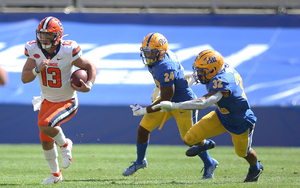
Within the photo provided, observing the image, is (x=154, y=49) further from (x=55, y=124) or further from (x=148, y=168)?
(x=148, y=168)

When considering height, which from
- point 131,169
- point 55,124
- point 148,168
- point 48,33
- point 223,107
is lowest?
point 148,168

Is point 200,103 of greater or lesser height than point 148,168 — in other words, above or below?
above

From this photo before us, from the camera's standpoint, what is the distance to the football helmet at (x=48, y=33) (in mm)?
5238

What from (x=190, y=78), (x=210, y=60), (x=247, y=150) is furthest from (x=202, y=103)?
(x=190, y=78)

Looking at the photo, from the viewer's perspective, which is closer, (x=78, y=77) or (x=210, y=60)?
(x=210, y=60)

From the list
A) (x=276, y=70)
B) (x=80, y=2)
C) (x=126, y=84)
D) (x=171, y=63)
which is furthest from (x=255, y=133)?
(x=80, y=2)

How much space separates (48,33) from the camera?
5.24 metres

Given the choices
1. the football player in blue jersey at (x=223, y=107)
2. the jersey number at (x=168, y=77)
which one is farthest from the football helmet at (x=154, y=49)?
the football player in blue jersey at (x=223, y=107)

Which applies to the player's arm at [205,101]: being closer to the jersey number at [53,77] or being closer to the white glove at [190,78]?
the white glove at [190,78]

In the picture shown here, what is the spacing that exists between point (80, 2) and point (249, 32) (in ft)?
19.5

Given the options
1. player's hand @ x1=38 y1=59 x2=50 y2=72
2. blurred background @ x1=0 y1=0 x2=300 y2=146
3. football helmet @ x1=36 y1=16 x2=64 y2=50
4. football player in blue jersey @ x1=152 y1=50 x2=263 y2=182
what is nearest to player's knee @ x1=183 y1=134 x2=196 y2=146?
football player in blue jersey @ x1=152 y1=50 x2=263 y2=182

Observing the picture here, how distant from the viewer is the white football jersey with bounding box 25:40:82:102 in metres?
5.38

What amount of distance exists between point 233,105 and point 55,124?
2.26m

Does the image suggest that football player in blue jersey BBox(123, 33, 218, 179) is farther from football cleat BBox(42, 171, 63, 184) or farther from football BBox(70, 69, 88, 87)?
football cleat BBox(42, 171, 63, 184)
